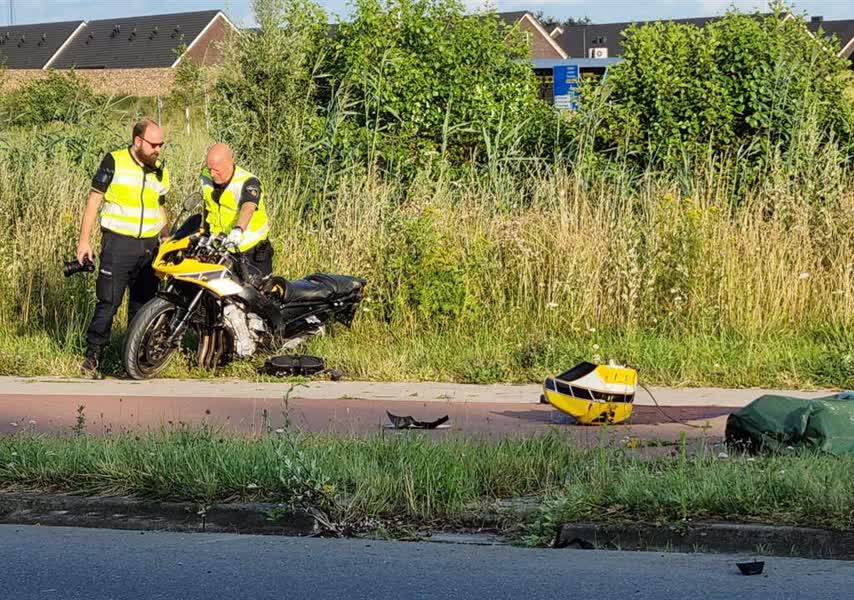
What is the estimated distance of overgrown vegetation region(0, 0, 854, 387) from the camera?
40.3 ft

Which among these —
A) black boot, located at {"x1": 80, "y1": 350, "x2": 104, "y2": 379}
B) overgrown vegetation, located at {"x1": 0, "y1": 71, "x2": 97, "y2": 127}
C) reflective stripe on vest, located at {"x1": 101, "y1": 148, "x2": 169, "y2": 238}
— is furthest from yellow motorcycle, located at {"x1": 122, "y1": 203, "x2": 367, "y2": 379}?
overgrown vegetation, located at {"x1": 0, "y1": 71, "x2": 97, "y2": 127}

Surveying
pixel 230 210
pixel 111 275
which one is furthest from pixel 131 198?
pixel 230 210

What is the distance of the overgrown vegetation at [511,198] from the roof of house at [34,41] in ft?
298

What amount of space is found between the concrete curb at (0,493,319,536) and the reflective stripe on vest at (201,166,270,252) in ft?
16.2

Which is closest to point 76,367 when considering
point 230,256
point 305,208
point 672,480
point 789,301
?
point 230,256

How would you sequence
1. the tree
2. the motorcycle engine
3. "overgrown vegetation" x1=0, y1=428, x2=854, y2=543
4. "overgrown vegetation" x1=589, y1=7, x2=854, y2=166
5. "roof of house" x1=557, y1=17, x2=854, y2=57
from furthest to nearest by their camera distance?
"roof of house" x1=557, y1=17, x2=854, y2=57
the tree
"overgrown vegetation" x1=589, y1=7, x2=854, y2=166
the motorcycle engine
"overgrown vegetation" x1=0, y1=428, x2=854, y2=543

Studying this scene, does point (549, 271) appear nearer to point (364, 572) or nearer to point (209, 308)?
point (209, 308)

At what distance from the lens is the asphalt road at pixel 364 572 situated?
559cm

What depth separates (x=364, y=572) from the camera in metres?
5.91

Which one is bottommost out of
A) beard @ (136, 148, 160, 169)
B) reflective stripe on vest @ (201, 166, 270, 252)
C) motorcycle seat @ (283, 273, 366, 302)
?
motorcycle seat @ (283, 273, 366, 302)

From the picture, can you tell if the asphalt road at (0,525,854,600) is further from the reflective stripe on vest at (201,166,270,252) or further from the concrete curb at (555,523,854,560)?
the reflective stripe on vest at (201,166,270,252)

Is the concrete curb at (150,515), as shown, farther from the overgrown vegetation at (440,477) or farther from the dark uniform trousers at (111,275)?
the dark uniform trousers at (111,275)

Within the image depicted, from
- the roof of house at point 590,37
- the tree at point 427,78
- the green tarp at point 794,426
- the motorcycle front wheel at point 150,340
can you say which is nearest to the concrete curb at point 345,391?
the motorcycle front wheel at point 150,340

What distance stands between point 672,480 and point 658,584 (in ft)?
3.28
